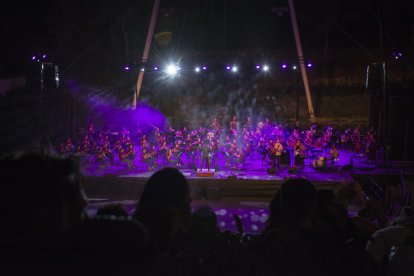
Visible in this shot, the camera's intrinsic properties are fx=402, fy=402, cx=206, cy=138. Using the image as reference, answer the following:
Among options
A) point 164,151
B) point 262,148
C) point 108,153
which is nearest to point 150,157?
point 164,151

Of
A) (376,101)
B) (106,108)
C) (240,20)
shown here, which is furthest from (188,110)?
(376,101)

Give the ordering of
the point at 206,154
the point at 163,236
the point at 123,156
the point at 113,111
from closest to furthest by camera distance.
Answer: the point at 163,236 < the point at 206,154 < the point at 123,156 < the point at 113,111

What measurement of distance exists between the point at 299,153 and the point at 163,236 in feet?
34.7

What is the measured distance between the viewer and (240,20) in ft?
70.9

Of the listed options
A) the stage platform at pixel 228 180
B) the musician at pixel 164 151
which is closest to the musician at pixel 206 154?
the stage platform at pixel 228 180

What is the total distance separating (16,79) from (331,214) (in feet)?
57.6

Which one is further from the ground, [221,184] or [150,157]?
[150,157]

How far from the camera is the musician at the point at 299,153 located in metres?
11.8

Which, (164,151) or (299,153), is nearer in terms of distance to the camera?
(299,153)

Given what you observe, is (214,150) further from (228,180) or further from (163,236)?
(163,236)

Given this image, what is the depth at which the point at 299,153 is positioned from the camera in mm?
11867

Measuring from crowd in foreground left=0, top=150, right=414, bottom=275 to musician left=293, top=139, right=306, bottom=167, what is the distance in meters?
9.43

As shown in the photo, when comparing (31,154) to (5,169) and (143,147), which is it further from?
(143,147)

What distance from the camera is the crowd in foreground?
1022 millimetres
